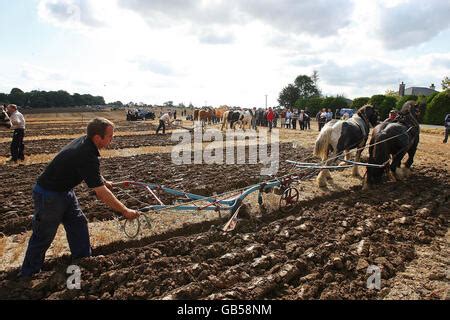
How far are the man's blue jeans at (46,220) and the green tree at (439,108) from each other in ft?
101

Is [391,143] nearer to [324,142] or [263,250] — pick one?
[324,142]

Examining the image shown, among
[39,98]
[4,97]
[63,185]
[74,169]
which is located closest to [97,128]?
[74,169]

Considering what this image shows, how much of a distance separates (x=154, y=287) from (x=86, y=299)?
695 millimetres

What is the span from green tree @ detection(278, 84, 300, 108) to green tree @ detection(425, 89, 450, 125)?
126ft

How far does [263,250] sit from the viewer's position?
466cm

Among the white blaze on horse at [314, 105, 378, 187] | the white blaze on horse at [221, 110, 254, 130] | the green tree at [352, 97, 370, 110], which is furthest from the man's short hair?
the green tree at [352, 97, 370, 110]

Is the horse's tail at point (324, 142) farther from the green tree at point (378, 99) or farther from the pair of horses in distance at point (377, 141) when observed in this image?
the green tree at point (378, 99)

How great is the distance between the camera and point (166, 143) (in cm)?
1742

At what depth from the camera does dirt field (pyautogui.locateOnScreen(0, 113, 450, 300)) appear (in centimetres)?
376

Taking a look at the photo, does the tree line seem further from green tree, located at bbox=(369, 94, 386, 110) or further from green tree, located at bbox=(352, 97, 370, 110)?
green tree, located at bbox=(369, 94, 386, 110)

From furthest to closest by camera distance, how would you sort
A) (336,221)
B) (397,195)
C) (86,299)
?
(397,195) → (336,221) → (86,299)
